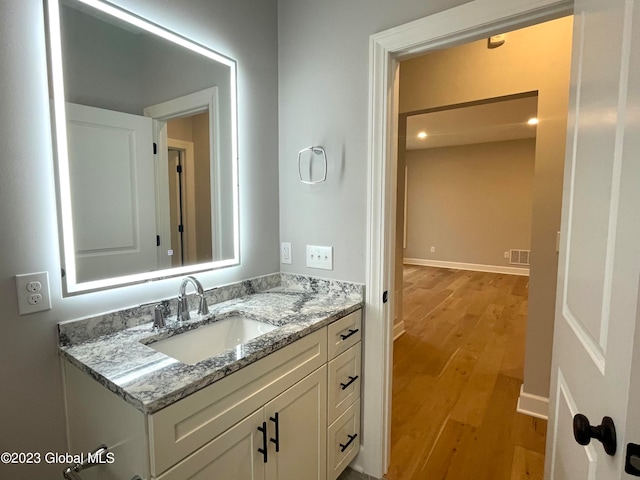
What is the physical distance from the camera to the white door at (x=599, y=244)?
0.53 meters

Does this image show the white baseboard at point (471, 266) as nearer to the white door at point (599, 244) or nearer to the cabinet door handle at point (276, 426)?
the white door at point (599, 244)

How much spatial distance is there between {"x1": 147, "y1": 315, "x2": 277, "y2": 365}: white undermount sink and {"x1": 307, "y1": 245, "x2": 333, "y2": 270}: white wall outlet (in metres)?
0.48

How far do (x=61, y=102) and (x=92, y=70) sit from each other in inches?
7.4

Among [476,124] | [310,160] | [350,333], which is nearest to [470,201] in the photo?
[476,124]

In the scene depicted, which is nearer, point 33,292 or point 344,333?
point 33,292

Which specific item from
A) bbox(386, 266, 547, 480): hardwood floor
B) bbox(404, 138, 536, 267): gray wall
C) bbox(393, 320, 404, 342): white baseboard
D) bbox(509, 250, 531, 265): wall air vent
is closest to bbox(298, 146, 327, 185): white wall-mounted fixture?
bbox(386, 266, 547, 480): hardwood floor

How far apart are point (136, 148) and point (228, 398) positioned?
3.31 ft

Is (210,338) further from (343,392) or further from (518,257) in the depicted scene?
(518,257)

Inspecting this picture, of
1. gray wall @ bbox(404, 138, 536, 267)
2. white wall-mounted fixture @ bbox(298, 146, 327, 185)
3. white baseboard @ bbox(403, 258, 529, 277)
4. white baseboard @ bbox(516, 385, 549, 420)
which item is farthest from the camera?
white baseboard @ bbox(403, 258, 529, 277)

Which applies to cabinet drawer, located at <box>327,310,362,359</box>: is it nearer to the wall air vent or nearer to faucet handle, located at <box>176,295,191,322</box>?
faucet handle, located at <box>176,295,191,322</box>

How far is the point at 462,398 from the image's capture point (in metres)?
2.29

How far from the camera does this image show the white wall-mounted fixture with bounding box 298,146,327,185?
65.5 inches

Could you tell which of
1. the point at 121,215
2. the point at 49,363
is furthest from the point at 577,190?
the point at 49,363

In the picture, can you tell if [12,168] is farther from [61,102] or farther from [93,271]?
[93,271]
